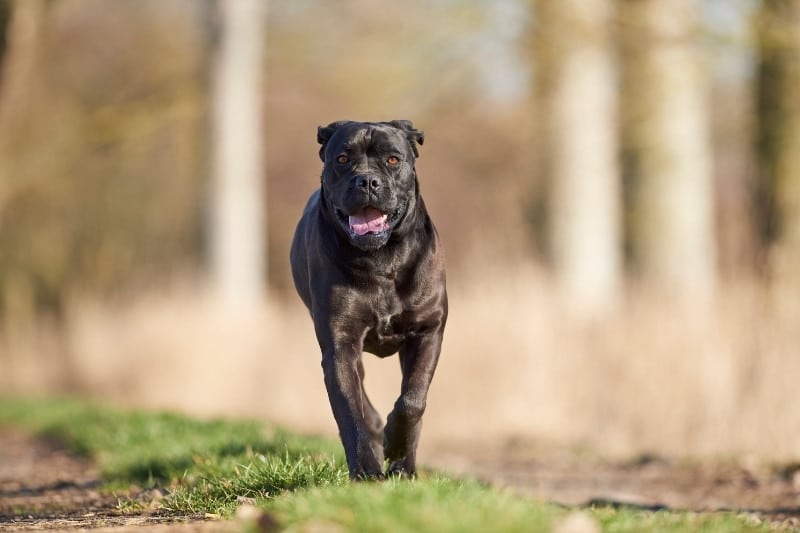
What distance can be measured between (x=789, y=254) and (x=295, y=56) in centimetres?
1615

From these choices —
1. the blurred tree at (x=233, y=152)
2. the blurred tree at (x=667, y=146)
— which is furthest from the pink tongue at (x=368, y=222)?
the blurred tree at (x=233, y=152)

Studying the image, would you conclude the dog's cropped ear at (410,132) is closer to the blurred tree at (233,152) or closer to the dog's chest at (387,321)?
the dog's chest at (387,321)

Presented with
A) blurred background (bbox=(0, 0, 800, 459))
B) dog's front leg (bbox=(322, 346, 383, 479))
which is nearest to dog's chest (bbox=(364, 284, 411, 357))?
dog's front leg (bbox=(322, 346, 383, 479))

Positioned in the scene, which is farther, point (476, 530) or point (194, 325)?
point (194, 325)

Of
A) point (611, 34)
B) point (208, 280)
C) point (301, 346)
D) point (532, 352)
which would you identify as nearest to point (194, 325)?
point (301, 346)

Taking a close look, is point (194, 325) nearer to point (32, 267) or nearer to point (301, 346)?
point (301, 346)

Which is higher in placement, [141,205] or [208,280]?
[141,205]

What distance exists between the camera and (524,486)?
8.24 metres

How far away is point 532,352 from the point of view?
39.6 feet

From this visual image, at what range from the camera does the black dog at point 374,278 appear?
204 inches

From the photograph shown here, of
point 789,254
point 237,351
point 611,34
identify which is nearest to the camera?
point 789,254

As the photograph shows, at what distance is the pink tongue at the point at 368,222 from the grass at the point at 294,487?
1.05m

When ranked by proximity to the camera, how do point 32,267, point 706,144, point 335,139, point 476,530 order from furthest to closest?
point 32,267, point 706,144, point 335,139, point 476,530

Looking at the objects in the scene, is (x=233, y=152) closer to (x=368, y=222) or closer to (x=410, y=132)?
(x=410, y=132)
